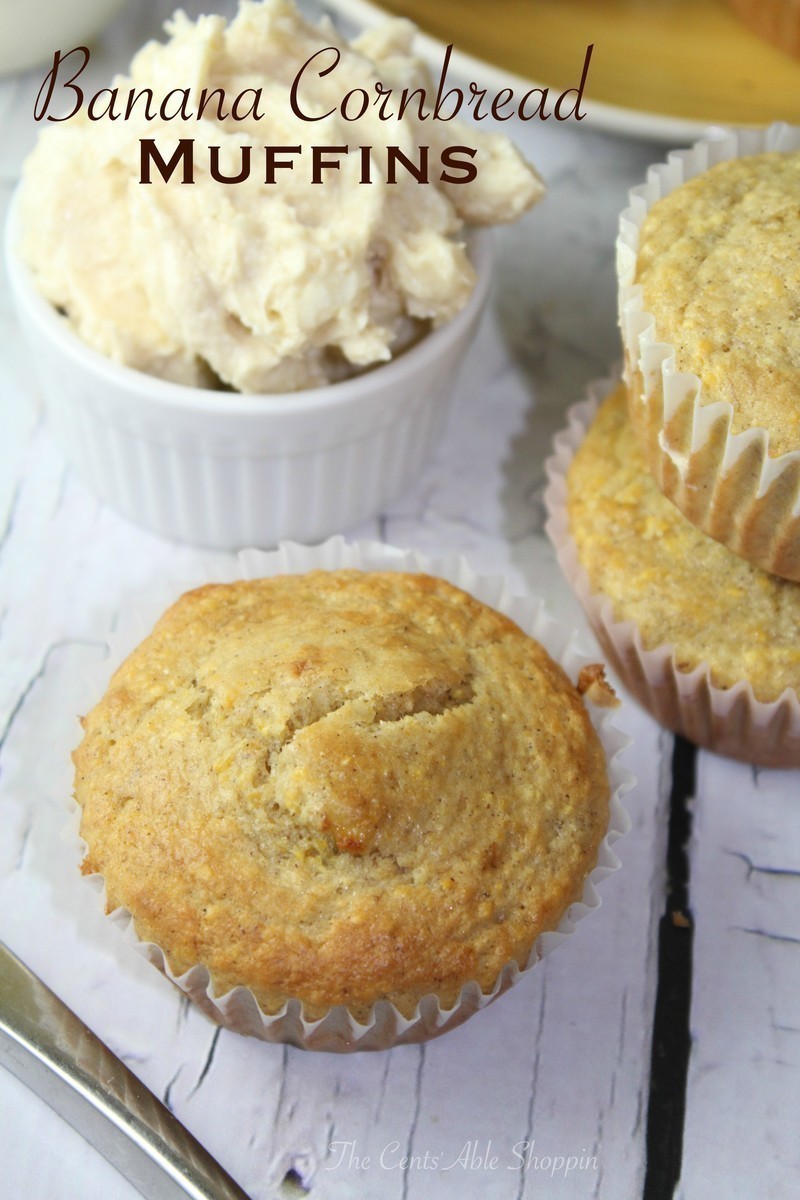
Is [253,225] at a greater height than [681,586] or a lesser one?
greater

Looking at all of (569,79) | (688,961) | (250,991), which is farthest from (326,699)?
(569,79)

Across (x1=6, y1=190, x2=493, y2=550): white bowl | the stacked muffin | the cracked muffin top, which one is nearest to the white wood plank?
the stacked muffin

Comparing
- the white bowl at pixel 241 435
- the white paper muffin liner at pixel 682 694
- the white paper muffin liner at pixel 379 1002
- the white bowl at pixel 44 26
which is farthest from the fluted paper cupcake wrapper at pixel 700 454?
the white bowl at pixel 44 26

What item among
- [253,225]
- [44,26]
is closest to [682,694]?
[253,225]

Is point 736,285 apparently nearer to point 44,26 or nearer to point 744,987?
point 744,987

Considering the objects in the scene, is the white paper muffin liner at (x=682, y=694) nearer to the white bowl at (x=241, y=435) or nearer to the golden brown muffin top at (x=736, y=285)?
the white bowl at (x=241, y=435)
